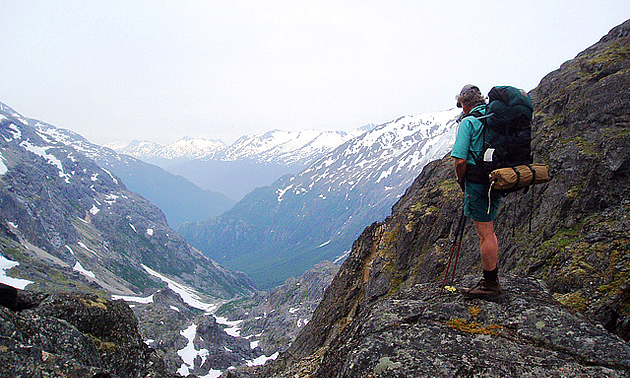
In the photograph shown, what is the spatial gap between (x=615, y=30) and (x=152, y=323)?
16502 centimetres

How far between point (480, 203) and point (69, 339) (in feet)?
48.2

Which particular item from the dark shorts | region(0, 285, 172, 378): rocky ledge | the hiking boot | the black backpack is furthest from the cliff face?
region(0, 285, 172, 378): rocky ledge

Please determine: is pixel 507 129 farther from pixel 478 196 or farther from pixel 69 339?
pixel 69 339

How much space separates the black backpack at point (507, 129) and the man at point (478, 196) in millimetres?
193

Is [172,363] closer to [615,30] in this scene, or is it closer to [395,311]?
[395,311]

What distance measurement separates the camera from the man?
861 cm

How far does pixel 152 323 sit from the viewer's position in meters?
142

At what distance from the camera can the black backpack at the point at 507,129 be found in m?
8.22

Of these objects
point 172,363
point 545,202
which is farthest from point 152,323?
point 545,202

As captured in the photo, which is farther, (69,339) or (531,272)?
(531,272)

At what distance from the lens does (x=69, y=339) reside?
12.1 m

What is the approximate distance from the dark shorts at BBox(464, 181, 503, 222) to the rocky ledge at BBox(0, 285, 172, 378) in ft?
40.8

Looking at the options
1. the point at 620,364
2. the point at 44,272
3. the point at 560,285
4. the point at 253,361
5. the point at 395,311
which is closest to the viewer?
the point at 620,364

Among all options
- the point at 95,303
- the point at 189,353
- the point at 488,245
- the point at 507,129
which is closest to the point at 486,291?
the point at 488,245
